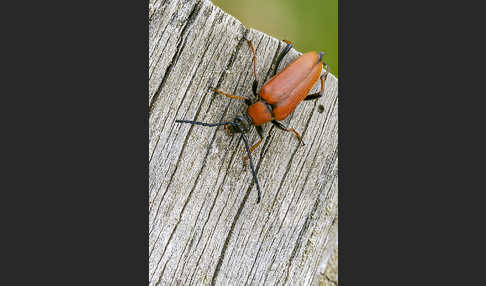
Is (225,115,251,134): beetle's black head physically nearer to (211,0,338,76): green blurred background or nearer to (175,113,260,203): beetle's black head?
(175,113,260,203): beetle's black head

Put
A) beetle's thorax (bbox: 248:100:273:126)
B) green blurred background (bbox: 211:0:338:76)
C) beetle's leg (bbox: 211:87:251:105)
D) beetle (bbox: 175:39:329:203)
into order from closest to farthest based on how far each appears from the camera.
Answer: beetle's leg (bbox: 211:87:251:105), beetle (bbox: 175:39:329:203), beetle's thorax (bbox: 248:100:273:126), green blurred background (bbox: 211:0:338:76)

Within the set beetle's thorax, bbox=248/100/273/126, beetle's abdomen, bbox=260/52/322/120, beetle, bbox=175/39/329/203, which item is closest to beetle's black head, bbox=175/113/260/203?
beetle, bbox=175/39/329/203

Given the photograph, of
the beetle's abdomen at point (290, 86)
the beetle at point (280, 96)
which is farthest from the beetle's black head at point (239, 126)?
the beetle's abdomen at point (290, 86)

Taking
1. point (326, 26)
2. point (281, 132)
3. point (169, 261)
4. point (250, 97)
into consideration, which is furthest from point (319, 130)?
point (326, 26)

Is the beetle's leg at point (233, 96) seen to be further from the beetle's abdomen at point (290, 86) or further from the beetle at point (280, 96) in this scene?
the beetle's abdomen at point (290, 86)

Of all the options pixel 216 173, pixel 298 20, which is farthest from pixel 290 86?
pixel 298 20

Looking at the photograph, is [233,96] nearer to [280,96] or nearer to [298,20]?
[280,96]
